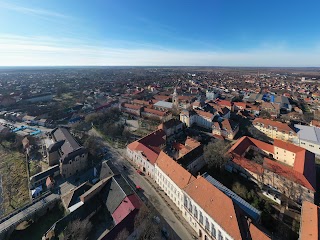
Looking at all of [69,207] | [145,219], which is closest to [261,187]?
[145,219]

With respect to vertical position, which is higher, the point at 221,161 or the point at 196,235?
the point at 221,161

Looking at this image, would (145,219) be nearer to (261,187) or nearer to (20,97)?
(261,187)

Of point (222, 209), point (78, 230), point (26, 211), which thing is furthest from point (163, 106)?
point (78, 230)

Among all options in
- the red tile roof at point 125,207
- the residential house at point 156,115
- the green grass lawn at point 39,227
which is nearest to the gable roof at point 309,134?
the residential house at point 156,115

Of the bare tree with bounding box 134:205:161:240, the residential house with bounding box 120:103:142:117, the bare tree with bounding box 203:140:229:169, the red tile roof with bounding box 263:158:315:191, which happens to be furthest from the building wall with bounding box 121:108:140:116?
the bare tree with bounding box 134:205:161:240

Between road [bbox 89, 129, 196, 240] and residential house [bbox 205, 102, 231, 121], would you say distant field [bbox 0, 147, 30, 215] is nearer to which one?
road [bbox 89, 129, 196, 240]
